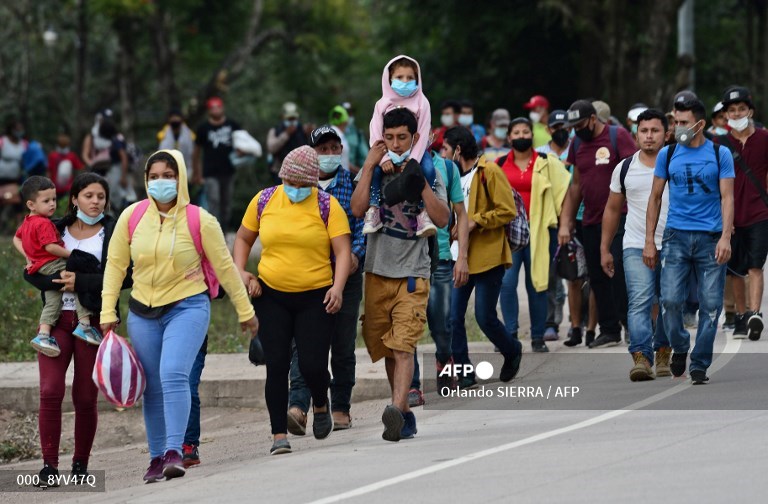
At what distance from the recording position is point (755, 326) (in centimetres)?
1377

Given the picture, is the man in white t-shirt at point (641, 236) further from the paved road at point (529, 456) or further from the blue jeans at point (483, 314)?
the blue jeans at point (483, 314)

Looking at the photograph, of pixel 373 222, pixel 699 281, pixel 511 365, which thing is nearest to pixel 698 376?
pixel 699 281

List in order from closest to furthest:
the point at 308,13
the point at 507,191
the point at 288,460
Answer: the point at 288,460 < the point at 507,191 < the point at 308,13

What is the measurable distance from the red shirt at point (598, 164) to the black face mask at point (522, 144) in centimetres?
72

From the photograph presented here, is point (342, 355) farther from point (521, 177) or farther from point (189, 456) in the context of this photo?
point (521, 177)

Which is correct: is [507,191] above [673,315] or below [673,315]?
above

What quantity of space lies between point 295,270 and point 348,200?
2.75ft

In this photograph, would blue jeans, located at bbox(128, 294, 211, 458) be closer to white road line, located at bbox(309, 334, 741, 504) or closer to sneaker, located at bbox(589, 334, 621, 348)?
white road line, located at bbox(309, 334, 741, 504)

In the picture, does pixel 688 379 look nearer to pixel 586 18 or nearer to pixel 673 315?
pixel 673 315

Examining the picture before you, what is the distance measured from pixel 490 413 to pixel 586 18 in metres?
20.8

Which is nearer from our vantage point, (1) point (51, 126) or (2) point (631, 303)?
(2) point (631, 303)

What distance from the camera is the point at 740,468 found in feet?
27.5

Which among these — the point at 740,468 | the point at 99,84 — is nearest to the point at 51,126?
the point at 99,84

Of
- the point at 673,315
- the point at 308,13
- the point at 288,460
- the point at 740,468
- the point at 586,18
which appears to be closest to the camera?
the point at 740,468
